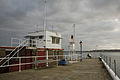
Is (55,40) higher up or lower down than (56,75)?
higher up

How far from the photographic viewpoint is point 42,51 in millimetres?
13930

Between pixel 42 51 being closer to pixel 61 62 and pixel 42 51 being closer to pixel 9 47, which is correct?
pixel 61 62

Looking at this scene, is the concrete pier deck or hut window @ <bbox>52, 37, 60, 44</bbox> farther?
hut window @ <bbox>52, 37, 60, 44</bbox>

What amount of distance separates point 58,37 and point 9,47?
27.6ft

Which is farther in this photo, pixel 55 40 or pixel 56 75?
pixel 55 40

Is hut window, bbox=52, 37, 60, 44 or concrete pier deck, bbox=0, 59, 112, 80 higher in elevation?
hut window, bbox=52, 37, 60, 44

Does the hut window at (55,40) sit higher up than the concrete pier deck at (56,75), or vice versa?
the hut window at (55,40)

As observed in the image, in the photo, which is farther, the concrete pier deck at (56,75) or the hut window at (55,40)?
the hut window at (55,40)

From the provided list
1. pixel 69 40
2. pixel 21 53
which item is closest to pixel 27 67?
pixel 21 53

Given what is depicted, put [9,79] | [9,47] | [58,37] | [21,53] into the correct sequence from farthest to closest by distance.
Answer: [58,37] → [21,53] → [9,47] → [9,79]

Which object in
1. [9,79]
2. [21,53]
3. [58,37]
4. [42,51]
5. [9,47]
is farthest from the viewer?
[58,37]

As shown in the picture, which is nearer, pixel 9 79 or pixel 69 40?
pixel 9 79

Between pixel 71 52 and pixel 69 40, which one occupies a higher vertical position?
pixel 69 40

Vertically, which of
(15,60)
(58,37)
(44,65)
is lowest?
(44,65)
